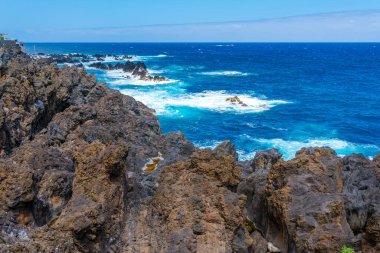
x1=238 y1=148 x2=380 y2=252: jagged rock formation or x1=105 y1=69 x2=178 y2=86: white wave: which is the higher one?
x1=238 y1=148 x2=380 y2=252: jagged rock formation

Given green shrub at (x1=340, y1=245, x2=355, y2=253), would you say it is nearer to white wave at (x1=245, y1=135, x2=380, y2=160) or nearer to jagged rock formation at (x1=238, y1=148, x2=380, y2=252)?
jagged rock formation at (x1=238, y1=148, x2=380, y2=252)

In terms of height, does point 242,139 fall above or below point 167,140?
below

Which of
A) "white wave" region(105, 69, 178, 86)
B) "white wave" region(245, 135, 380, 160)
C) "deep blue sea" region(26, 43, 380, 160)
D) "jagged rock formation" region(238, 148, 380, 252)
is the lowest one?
"white wave" region(245, 135, 380, 160)

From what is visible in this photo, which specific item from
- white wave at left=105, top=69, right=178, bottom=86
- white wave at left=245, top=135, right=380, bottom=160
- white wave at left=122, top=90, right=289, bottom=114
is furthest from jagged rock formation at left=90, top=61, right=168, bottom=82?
white wave at left=245, top=135, right=380, bottom=160

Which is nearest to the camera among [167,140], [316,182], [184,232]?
[184,232]

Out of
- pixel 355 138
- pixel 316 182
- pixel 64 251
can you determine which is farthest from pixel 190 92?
pixel 64 251

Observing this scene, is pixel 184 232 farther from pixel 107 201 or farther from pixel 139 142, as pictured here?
pixel 139 142

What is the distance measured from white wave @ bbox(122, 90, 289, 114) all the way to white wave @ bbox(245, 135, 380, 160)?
1794 cm

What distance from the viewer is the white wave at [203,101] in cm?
6625

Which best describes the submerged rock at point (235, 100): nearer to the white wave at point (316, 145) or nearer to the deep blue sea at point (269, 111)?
the deep blue sea at point (269, 111)

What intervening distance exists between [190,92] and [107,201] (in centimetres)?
7071

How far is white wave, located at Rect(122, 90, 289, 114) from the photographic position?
66.2 metres

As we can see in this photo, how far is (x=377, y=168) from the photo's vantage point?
19.6 meters

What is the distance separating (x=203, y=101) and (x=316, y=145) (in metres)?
29.4
